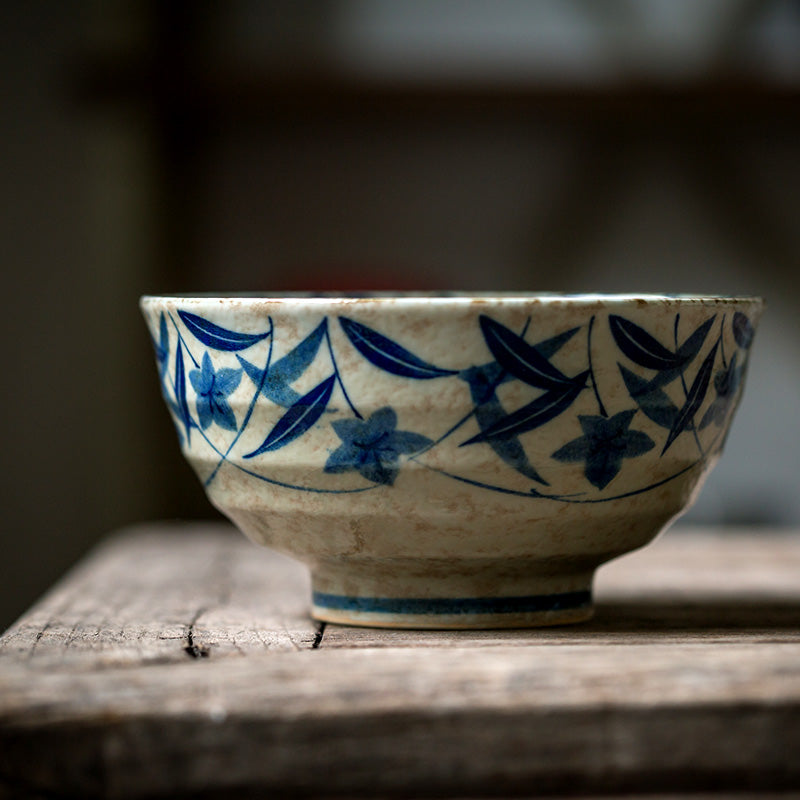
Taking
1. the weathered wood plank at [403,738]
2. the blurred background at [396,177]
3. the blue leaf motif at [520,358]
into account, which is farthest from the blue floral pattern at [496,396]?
the blurred background at [396,177]

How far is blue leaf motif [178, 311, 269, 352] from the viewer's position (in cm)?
50

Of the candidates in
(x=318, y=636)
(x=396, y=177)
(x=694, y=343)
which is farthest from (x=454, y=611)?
(x=396, y=177)

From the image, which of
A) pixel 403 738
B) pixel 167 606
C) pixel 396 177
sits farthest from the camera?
pixel 396 177

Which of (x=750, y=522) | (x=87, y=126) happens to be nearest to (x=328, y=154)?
(x=87, y=126)

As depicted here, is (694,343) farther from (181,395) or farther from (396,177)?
(396,177)

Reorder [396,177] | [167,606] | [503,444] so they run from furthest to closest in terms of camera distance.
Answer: [396,177] < [167,606] < [503,444]

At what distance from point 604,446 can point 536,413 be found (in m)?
0.04

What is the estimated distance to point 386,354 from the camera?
48cm

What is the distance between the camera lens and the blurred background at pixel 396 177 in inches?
61.8

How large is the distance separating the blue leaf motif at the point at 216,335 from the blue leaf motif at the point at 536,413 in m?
0.10

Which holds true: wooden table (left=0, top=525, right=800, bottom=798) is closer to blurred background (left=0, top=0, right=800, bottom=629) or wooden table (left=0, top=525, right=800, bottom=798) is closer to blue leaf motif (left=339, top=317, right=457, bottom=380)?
blue leaf motif (left=339, top=317, right=457, bottom=380)

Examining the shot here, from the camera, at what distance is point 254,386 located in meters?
0.51

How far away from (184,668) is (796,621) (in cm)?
31

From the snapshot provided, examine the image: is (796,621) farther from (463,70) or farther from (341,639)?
(463,70)
